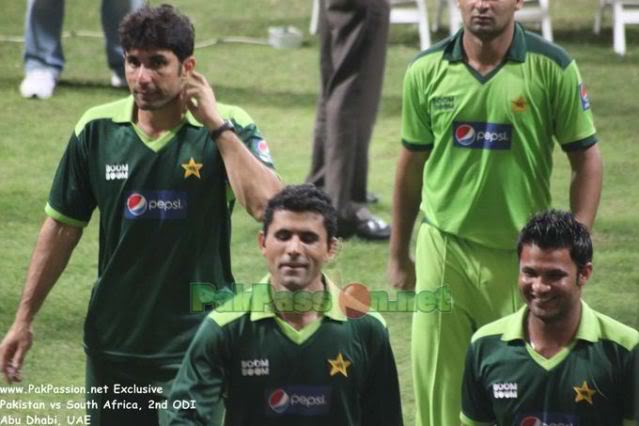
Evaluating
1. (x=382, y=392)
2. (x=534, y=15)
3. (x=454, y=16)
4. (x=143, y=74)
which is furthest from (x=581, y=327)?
(x=454, y=16)

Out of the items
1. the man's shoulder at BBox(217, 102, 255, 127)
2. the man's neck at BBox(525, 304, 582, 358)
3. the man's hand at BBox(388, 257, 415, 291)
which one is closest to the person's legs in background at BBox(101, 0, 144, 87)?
the man's hand at BBox(388, 257, 415, 291)

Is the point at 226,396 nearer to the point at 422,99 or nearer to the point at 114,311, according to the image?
the point at 114,311

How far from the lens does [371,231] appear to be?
603cm

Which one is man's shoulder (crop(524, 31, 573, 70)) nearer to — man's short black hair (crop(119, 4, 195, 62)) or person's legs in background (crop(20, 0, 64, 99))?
man's short black hair (crop(119, 4, 195, 62))

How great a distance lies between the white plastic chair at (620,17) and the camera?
7371 mm

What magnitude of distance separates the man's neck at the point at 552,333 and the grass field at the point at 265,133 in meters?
1.11

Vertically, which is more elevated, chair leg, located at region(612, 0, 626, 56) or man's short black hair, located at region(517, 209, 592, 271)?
man's short black hair, located at region(517, 209, 592, 271)

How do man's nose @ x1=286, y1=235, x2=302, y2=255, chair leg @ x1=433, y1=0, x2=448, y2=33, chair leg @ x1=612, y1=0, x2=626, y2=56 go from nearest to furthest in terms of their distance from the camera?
1. man's nose @ x1=286, y1=235, x2=302, y2=255
2. chair leg @ x1=612, y1=0, x2=626, y2=56
3. chair leg @ x1=433, y1=0, x2=448, y2=33

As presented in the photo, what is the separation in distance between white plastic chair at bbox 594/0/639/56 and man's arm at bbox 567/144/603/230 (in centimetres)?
327

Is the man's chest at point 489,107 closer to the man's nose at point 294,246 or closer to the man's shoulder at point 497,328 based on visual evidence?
the man's shoulder at point 497,328

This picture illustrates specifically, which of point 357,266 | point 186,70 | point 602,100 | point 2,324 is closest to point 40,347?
point 2,324

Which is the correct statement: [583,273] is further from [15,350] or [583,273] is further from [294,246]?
[15,350]

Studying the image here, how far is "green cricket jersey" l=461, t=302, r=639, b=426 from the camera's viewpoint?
12.3 feet

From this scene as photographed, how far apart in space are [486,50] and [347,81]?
1.70 metres
